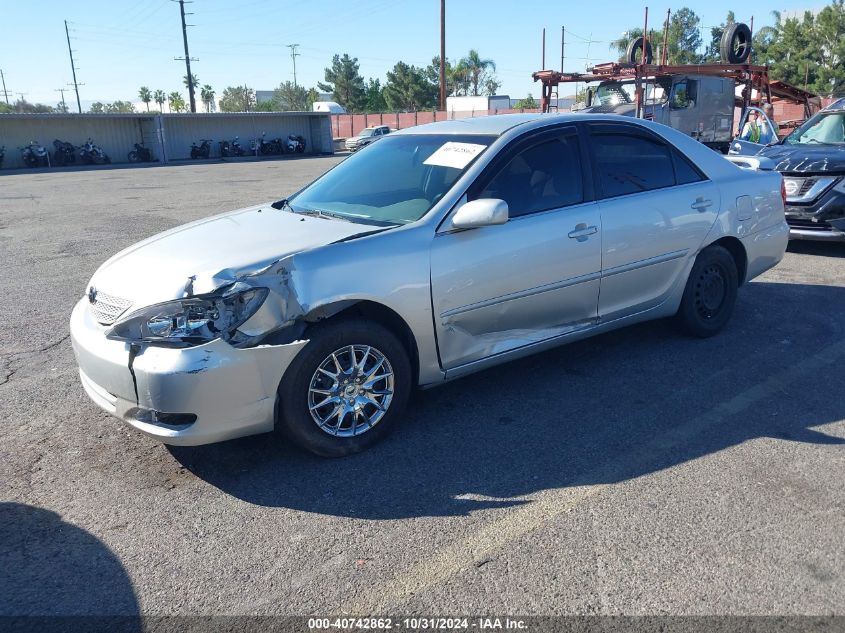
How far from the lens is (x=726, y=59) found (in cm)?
1848

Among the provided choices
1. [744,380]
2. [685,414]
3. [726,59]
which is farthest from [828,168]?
[726,59]

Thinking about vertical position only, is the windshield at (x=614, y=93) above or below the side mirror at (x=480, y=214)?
above

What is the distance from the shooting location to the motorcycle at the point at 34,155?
33369 millimetres

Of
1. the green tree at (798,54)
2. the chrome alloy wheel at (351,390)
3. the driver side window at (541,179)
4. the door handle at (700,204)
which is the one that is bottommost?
the chrome alloy wheel at (351,390)

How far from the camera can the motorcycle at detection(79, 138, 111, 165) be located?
34875 mm

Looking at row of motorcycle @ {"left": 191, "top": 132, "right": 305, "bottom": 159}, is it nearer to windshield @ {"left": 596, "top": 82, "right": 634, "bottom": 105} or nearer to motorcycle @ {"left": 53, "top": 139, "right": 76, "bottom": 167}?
motorcycle @ {"left": 53, "top": 139, "right": 76, "bottom": 167}

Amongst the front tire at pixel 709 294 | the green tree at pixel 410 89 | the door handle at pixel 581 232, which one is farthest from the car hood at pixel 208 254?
the green tree at pixel 410 89

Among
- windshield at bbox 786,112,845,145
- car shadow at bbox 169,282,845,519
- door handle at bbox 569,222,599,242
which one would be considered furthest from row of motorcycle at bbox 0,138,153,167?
door handle at bbox 569,222,599,242

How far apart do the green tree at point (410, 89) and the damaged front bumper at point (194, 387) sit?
8373 centimetres

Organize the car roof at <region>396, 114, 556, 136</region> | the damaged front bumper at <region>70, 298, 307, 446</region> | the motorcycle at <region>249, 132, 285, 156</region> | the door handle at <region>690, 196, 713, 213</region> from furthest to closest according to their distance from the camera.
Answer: the motorcycle at <region>249, 132, 285, 156</region>, the door handle at <region>690, 196, 713, 213</region>, the car roof at <region>396, 114, 556, 136</region>, the damaged front bumper at <region>70, 298, 307, 446</region>

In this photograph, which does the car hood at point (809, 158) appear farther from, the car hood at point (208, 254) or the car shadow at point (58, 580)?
the car shadow at point (58, 580)

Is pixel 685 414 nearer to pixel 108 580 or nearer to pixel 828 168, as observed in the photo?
pixel 108 580

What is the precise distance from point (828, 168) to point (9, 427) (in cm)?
836

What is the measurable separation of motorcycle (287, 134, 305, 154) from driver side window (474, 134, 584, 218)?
126 feet
